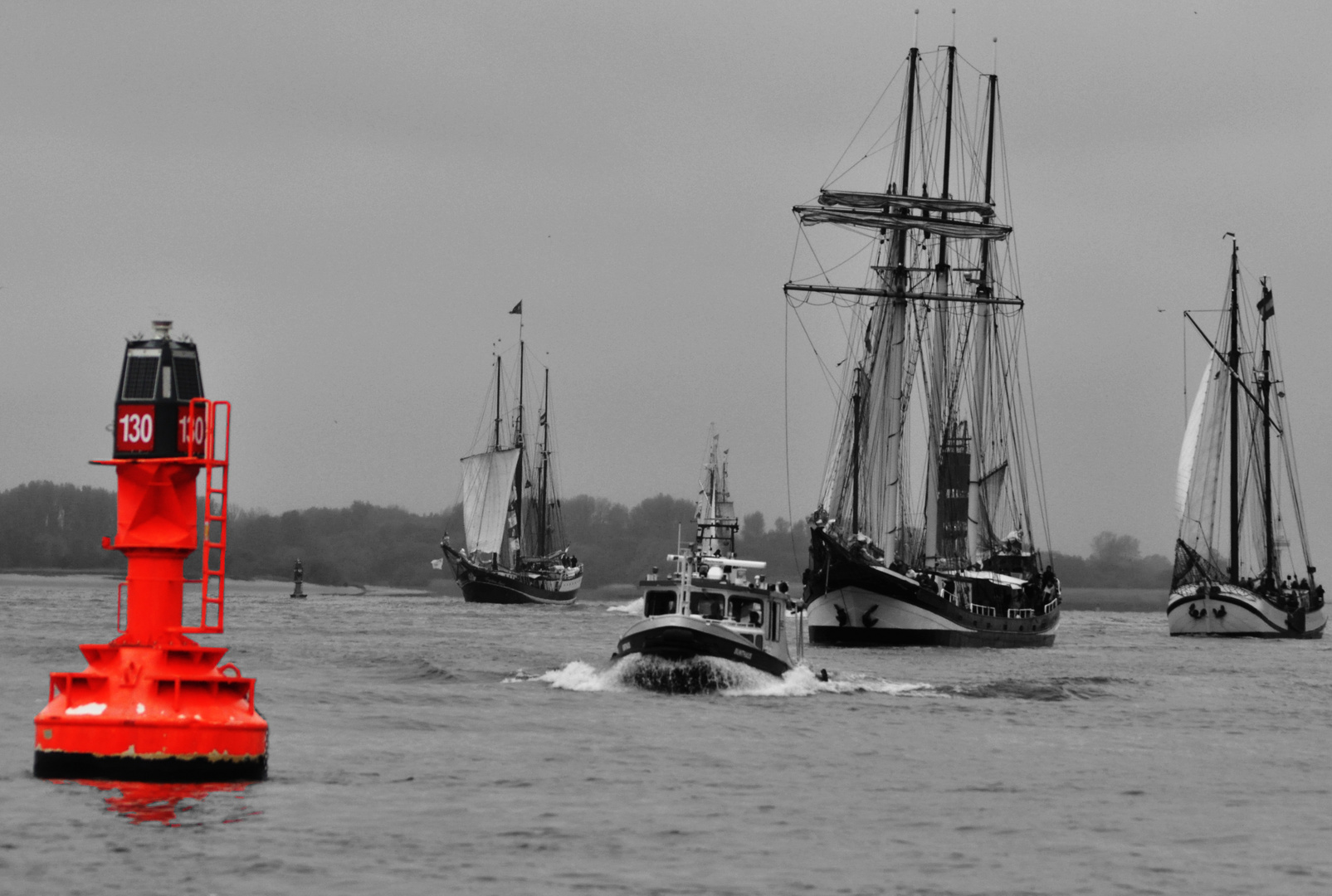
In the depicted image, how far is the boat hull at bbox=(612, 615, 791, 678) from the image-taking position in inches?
1603

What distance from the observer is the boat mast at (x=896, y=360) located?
82.7m

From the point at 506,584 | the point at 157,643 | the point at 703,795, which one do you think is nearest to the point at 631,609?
the point at 506,584

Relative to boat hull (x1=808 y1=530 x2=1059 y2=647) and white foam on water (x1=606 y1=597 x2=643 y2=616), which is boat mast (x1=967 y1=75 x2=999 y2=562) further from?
white foam on water (x1=606 y1=597 x2=643 y2=616)

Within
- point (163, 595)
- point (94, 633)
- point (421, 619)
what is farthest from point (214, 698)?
point (421, 619)

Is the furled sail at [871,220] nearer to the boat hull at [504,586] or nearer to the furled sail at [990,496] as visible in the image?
the furled sail at [990,496]

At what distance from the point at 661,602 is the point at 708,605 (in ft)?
3.95

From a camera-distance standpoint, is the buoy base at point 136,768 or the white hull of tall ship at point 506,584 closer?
the buoy base at point 136,768

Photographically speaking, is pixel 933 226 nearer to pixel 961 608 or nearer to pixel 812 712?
pixel 961 608

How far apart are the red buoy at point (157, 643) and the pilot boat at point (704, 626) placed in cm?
2237

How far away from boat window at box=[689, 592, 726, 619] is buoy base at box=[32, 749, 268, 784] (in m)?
23.8

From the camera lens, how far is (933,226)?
88438mm

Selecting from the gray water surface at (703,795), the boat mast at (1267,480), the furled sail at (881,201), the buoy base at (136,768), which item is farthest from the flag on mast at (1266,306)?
the buoy base at (136,768)

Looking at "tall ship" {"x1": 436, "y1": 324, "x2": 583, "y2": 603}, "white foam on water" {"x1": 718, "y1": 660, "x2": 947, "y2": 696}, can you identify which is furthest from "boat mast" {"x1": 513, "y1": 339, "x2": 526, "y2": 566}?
"white foam on water" {"x1": 718, "y1": 660, "x2": 947, "y2": 696}

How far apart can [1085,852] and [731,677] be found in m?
21.4
